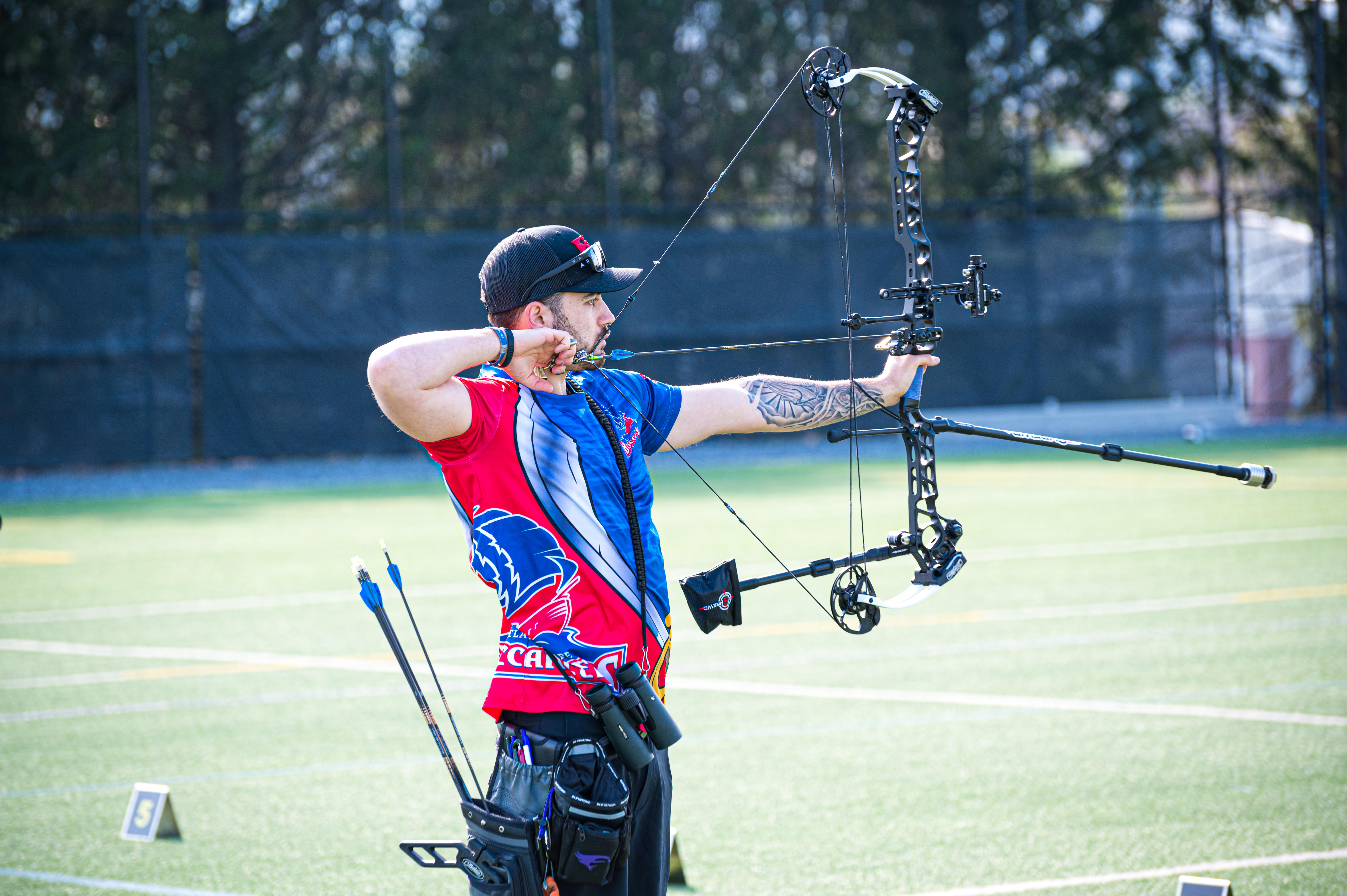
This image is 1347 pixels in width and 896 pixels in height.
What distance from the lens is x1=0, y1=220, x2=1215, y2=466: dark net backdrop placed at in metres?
17.0

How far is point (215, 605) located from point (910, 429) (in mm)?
6835

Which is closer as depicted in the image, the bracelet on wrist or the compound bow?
the bracelet on wrist

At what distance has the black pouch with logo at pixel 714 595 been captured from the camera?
8.90 ft

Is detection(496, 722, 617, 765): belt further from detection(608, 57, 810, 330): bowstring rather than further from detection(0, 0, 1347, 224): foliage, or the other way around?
detection(0, 0, 1347, 224): foliage

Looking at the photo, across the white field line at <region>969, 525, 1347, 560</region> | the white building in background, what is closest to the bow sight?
the white field line at <region>969, 525, 1347, 560</region>

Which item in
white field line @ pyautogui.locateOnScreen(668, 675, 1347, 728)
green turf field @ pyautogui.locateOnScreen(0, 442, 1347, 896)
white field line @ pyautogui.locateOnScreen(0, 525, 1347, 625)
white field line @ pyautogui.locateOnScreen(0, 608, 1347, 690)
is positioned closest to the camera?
green turf field @ pyautogui.locateOnScreen(0, 442, 1347, 896)

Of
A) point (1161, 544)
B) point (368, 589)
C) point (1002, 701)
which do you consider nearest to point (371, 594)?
point (368, 589)

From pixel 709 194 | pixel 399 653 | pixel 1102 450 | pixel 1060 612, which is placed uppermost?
pixel 709 194

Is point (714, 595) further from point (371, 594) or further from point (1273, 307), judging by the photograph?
point (1273, 307)

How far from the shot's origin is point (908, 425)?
3.16m

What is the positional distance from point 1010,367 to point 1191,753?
606 inches

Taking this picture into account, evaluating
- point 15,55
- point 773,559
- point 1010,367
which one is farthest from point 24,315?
point 1010,367

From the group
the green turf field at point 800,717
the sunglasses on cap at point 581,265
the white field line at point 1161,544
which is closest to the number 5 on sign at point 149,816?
the green turf field at point 800,717

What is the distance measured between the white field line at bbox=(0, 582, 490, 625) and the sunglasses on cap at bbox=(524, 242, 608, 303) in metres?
6.37
